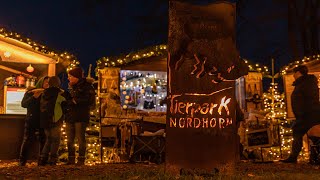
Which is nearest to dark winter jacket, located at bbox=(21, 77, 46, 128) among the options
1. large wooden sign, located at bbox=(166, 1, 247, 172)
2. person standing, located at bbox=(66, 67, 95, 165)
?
person standing, located at bbox=(66, 67, 95, 165)

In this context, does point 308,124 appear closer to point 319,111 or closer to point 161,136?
point 319,111

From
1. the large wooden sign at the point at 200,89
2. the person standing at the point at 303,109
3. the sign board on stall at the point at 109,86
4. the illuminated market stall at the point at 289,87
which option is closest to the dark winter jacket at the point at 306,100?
the person standing at the point at 303,109

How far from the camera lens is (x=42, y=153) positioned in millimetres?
8734

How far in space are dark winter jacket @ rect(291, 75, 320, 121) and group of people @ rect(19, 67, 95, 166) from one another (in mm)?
4418

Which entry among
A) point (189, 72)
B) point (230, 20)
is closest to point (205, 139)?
point (189, 72)

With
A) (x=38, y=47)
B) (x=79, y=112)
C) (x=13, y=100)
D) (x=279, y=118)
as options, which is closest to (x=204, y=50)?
(x=79, y=112)

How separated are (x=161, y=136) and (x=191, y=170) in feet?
11.9

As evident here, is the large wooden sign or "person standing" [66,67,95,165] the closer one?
the large wooden sign

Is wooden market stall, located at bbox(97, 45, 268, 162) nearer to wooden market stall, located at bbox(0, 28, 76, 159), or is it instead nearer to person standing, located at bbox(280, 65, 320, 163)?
wooden market stall, located at bbox(0, 28, 76, 159)

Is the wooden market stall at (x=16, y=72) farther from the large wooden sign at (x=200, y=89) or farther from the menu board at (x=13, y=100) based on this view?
the large wooden sign at (x=200, y=89)

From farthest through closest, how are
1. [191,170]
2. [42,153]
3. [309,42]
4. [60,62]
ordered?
[309,42] < [60,62] < [42,153] < [191,170]

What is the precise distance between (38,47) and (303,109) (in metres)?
7.35

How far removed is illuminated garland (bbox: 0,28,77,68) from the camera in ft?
39.4

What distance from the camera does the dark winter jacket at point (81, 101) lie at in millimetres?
8734
